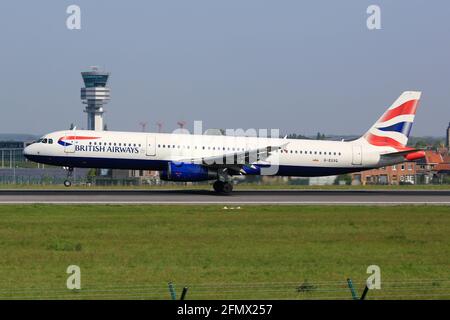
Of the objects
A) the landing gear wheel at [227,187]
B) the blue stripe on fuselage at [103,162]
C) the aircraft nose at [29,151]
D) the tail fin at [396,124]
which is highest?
the tail fin at [396,124]

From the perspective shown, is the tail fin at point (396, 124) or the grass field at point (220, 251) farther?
the tail fin at point (396, 124)

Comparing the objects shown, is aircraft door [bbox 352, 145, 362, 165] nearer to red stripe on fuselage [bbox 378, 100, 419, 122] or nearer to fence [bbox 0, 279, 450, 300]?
red stripe on fuselage [bbox 378, 100, 419, 122]

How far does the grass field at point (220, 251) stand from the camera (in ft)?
69.3

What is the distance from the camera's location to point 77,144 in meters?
55.7

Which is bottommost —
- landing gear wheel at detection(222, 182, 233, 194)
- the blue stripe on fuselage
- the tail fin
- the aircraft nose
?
landing gear wheel at detection(222, 182, 233, 194)

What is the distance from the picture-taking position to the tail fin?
62.1 m

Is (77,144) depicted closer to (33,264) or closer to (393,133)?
(393,133)

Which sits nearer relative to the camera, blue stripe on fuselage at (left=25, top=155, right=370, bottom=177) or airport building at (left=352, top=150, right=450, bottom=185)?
blue stripe on fuselage at (left=25, top=155, right=370, bottom=177)

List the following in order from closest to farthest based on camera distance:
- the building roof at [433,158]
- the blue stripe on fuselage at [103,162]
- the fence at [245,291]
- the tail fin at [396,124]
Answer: the fence at [245,291] → the blue stripe on fuselage at [103,162] → the tail fin at [396,124] → the building roof at [433,158]

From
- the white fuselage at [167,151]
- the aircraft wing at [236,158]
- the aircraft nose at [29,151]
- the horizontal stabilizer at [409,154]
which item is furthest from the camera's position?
the horizontal stabilizer at [409,154]

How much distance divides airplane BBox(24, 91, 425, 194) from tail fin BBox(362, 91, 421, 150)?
30 centimetres

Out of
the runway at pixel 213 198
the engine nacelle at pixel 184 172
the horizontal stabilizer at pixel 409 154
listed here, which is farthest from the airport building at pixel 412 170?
the engine nacelle at pixel 184 172

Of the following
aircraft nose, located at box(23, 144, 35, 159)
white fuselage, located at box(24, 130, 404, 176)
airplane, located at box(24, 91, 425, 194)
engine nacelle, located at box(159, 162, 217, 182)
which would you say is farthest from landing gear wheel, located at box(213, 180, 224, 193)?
aircraft nose, located at box(23, 144, 35, 159)

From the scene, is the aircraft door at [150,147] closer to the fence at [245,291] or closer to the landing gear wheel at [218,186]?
the landing gear wheel at [218,186]
